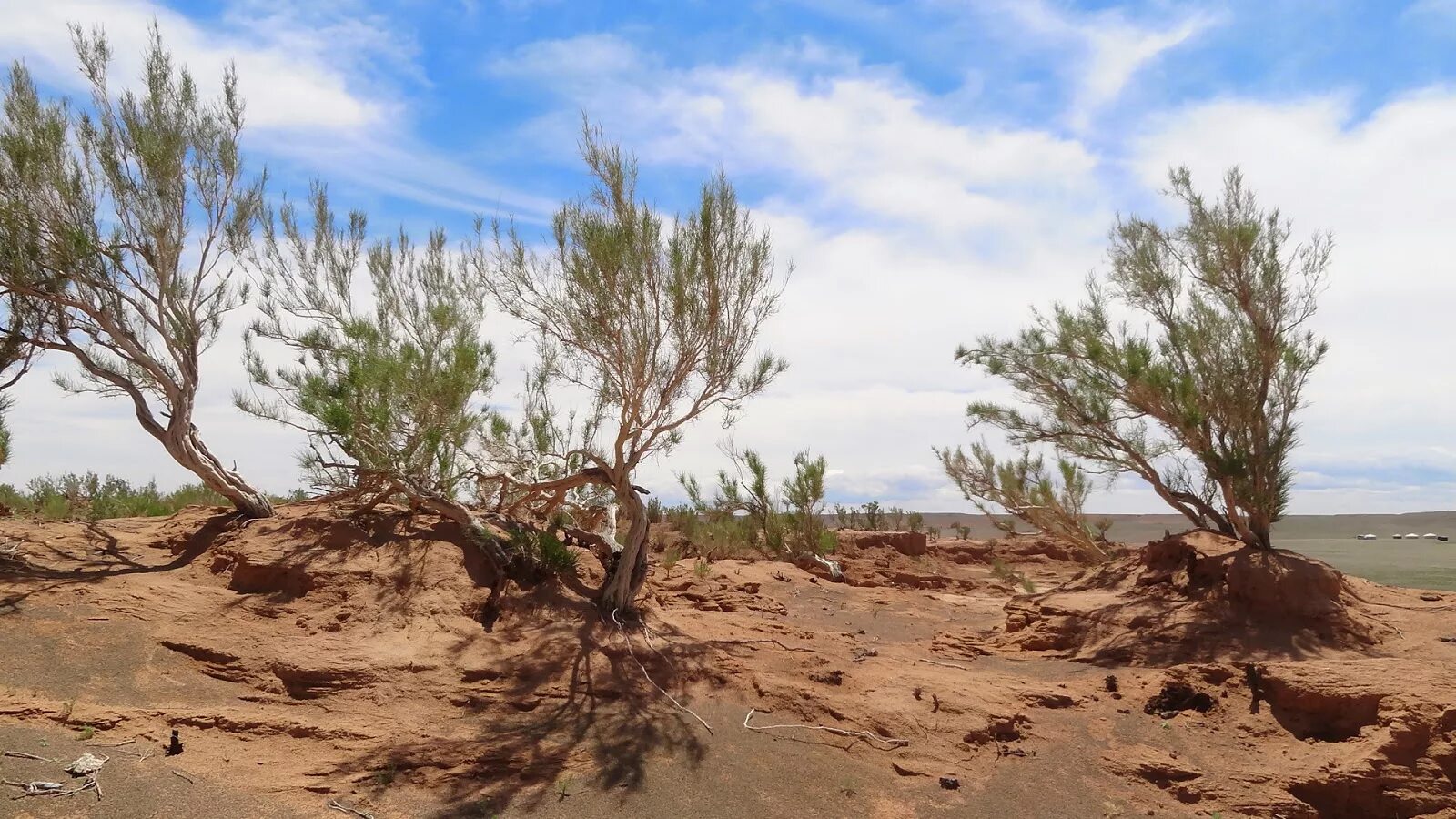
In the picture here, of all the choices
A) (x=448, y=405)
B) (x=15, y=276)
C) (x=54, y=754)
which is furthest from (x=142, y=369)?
(x=54, y=754)

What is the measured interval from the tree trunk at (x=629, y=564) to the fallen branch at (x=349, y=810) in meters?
3.45

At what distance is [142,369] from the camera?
8922 millimetres

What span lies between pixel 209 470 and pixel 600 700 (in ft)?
15.4

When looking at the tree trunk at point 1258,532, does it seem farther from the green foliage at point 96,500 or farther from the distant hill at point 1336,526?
the distant hill at point 1336,526

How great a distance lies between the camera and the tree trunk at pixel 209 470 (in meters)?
8.77

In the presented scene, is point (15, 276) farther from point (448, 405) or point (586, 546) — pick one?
point (586, 546)

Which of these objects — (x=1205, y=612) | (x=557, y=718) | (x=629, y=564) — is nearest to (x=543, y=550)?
(x=629, y=564)

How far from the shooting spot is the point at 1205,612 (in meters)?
10.2

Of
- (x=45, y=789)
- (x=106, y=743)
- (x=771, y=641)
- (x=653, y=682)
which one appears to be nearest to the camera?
(x=45, y=789)

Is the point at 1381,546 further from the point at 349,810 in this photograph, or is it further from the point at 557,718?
the point at 349,810

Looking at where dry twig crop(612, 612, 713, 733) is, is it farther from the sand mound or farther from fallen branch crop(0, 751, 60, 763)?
the sand mound

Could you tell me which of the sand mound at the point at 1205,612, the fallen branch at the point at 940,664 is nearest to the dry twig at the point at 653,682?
the fallen branch at the point at 940,664

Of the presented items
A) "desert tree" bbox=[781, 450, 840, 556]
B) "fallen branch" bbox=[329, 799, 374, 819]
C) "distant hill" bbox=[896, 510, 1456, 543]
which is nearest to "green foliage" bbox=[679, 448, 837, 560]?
"desert tree" bbox=[781, 450, 840, 556]

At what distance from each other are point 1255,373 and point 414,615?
10286 millimetres
